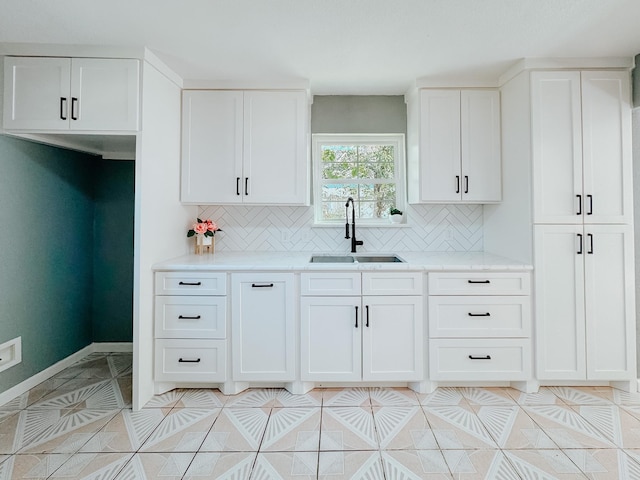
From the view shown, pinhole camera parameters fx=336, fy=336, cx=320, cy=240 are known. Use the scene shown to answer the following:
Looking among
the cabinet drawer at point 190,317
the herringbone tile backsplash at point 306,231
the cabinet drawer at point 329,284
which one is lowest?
the cabinet drawer at point 190,317

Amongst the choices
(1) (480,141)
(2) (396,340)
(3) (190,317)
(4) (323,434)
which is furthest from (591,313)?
(3) (190,317)

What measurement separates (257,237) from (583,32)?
8.80 ft

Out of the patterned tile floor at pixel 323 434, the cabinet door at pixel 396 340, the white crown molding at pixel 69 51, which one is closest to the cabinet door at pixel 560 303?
the patterned tile floor at pixel 323 434

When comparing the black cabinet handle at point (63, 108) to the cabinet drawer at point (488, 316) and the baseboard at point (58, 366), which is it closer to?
the baseboard at point (58, 366)

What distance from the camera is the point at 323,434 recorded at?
1914mm

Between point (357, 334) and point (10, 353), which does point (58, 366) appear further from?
point (357, 334)

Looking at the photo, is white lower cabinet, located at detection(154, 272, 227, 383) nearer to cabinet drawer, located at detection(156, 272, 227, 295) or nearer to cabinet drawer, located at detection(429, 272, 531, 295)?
cabinet drawer, located at detection(156, 272, 227, 295)

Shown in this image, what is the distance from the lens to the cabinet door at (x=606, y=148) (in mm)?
2293

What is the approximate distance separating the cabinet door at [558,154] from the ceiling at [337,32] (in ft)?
1.00

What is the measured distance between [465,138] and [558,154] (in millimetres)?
642

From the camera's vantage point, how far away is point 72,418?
6.81 ft

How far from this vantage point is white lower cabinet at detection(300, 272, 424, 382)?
7.60ft

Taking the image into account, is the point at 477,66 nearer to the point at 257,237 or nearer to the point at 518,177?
the point at 518,177

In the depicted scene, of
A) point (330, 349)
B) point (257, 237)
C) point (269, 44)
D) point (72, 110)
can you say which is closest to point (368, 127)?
point (269, 44)
